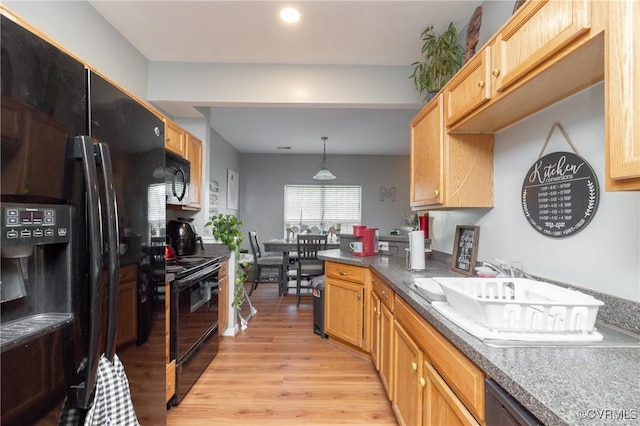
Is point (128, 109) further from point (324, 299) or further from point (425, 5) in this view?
point (324, 299)

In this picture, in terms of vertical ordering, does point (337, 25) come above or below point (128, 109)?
above

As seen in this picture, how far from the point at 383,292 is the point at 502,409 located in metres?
1.31

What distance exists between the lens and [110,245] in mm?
881

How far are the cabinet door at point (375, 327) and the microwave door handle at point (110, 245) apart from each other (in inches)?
66.0

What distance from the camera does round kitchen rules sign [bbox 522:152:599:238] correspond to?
1190 millimetres

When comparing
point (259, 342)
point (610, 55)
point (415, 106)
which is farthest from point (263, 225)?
point (610, 55)

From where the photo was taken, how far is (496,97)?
129cm

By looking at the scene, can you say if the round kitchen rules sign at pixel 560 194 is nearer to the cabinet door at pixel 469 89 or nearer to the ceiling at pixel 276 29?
the cabinet door at pixel 469 89

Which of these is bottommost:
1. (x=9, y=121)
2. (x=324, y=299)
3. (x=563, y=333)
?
(x=324, y=299)

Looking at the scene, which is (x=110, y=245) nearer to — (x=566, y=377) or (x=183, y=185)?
(x=566, y=377)

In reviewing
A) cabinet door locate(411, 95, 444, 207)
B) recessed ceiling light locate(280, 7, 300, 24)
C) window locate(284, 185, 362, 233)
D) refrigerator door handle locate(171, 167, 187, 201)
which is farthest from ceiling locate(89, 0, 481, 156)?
window locate(284, 185, 362, 233)

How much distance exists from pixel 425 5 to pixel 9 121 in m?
2.18

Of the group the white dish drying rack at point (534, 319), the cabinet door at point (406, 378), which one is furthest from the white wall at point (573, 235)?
the cabinet door at point (406, 378)

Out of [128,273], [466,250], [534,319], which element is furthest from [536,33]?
[128,273]
